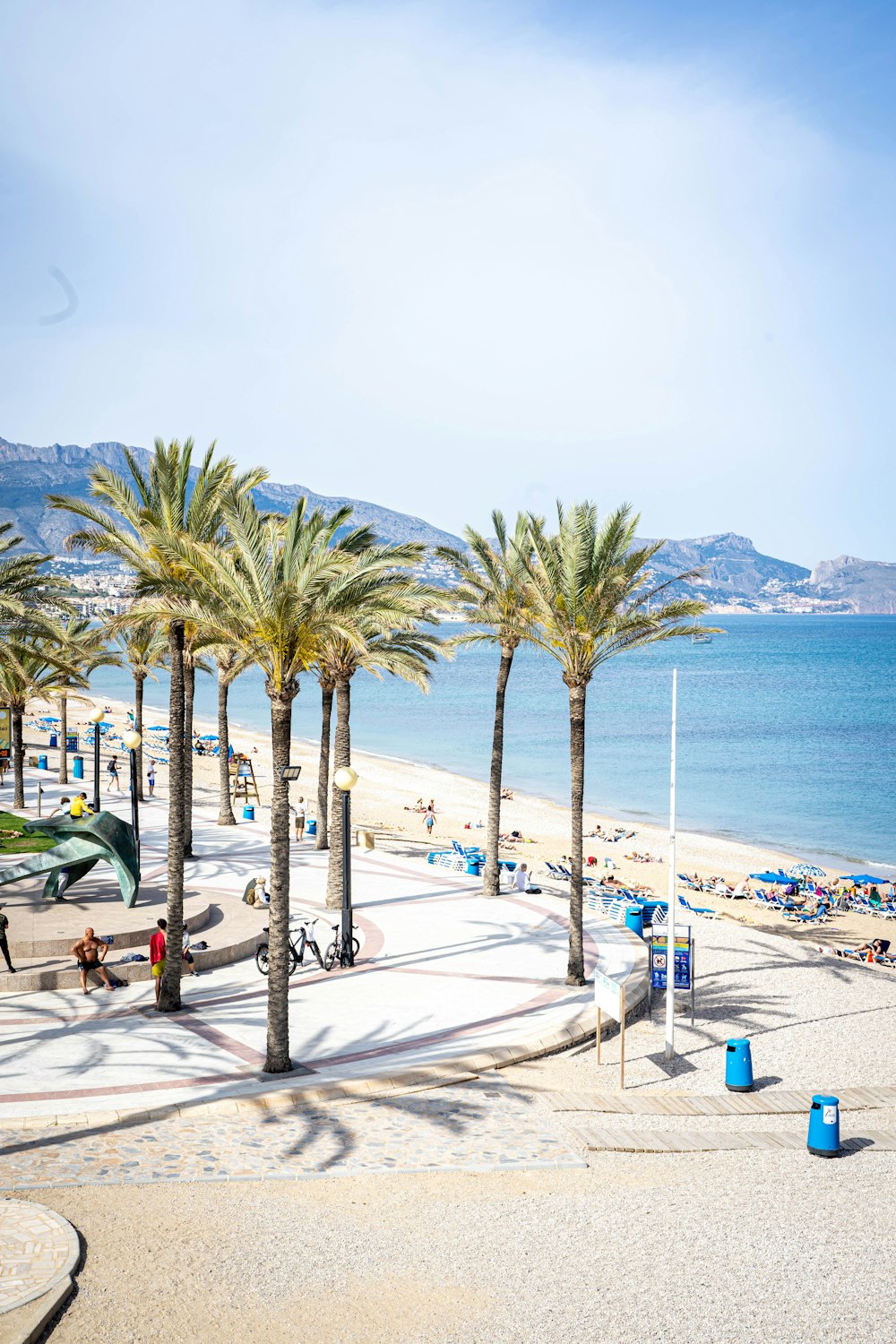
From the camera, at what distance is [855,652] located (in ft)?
602

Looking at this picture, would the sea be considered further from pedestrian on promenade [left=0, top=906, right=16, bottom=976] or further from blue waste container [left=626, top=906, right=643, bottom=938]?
pedestrian on promenade [left=0, top=906, right=16, bottom=976]

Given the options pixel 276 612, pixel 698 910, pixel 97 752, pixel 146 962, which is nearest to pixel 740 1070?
pixel 276 612

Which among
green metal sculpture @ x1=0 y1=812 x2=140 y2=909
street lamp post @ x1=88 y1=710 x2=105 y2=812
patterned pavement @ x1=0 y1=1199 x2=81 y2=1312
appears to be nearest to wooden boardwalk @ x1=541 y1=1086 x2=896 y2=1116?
patterned pavement @ x1=0 y1=1199 x2=81 y2=1312

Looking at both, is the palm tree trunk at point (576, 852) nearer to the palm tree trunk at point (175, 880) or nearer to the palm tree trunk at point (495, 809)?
the palm tree trunk at point (175, 880)

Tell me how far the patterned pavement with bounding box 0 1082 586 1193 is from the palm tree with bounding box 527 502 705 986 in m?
5.57

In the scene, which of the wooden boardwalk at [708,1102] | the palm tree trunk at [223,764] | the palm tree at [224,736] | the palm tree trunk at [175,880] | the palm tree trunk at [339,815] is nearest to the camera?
the wooden boardwalk at [708,1102]

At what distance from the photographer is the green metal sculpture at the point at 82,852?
1980 cm

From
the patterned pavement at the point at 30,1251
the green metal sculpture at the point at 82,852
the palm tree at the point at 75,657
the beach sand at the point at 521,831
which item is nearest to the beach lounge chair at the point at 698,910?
the beach sand at the point at 521,831

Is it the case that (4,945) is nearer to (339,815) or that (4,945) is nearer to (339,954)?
(339,954)

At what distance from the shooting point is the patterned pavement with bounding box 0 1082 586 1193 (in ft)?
33.2

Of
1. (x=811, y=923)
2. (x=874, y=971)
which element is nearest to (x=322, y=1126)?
(x=874, y=971)

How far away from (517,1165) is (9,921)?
11.8m

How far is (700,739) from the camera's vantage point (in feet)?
261

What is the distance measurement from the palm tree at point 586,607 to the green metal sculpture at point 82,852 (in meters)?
8.20
